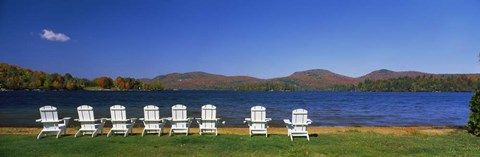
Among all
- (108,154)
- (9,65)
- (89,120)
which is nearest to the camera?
(108,154)

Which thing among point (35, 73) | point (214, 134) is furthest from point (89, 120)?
point (35, 73)

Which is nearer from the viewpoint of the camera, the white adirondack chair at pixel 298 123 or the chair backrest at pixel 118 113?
the white adirondack chair at pixel 298 123

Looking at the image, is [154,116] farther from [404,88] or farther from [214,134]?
[404,88]

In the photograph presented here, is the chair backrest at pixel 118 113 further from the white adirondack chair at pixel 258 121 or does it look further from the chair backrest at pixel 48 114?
the white adirondack chair at pixel 258 121

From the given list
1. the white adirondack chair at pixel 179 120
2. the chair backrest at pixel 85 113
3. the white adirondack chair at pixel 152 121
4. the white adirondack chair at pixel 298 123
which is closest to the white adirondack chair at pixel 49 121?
the chair backrest at pixel 85 113

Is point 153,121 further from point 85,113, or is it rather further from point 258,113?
point 258,113

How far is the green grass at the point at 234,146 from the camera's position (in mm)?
9328

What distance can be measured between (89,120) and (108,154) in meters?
3.49

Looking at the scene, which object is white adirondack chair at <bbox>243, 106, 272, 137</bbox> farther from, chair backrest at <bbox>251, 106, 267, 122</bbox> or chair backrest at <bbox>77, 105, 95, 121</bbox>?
chair backrest at <bbox>77, 105, 95, 121</bbox>

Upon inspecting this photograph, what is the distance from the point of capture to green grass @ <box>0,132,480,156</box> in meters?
9.33

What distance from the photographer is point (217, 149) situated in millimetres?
9844

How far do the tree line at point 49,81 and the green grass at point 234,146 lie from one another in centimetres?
14401

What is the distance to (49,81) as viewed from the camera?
5630 inches

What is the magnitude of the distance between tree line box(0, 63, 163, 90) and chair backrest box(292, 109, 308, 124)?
146895 millimetres
